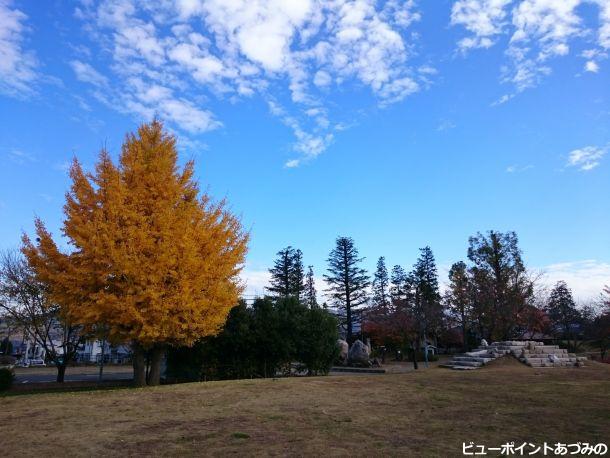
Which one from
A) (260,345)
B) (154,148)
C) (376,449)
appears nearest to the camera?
(376,449)

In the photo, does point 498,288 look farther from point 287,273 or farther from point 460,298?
point 287,273

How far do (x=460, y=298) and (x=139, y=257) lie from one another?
3565 cm

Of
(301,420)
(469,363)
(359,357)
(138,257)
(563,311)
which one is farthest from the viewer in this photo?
(563,311)

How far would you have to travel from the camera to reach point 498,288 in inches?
1473

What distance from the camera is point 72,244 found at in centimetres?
1445

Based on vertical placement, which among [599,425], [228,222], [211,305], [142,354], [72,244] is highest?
[228,222]

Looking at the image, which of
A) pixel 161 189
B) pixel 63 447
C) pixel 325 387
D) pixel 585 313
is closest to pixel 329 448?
pixel 63 447

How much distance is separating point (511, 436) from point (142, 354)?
13.4 meters

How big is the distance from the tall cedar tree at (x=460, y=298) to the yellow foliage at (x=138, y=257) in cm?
3113

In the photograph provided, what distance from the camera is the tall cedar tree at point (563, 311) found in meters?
52.5

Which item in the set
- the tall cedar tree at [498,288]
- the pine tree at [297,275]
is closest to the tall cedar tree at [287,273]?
the pine tree at [297,275]

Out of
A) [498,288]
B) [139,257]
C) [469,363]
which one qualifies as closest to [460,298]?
[498,288]

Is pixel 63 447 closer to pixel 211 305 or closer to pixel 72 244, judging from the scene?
pixel 211 305

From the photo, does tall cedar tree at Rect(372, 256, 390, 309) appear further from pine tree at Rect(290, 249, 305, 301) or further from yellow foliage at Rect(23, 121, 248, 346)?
yellow foliage at Rect(23, 121, 248, 346)
